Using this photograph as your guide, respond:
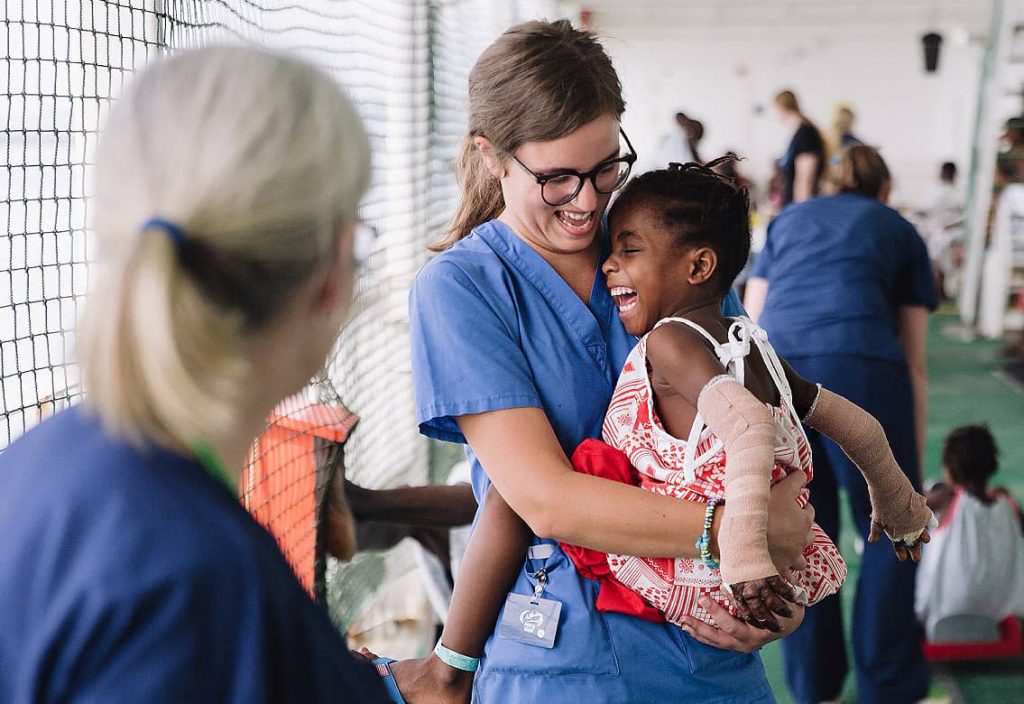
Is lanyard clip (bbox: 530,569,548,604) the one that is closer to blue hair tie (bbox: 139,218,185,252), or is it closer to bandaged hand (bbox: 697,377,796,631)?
bandaged hand (bbox: 697,377,796,631)

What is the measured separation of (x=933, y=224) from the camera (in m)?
12.5

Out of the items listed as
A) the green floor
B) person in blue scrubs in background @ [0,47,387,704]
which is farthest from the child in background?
person in blue scrubs in background @ [0,47,387,704]

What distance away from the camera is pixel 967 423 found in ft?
21.2

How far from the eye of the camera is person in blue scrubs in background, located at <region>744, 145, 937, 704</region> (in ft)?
9.64

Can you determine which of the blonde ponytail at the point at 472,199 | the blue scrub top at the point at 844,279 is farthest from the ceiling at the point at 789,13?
the blonde ponytail at the point at 472,199

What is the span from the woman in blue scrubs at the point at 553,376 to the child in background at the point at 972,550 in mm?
2260

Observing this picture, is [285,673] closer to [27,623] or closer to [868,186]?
[27,623]

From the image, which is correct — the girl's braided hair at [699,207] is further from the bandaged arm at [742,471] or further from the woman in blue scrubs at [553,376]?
the bandaged arm at [742,471]

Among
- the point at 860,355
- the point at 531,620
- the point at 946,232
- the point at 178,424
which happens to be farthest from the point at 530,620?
the point at 946,232

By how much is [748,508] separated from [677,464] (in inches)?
5.3

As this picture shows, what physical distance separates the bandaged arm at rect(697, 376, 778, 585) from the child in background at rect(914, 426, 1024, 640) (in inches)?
93.6

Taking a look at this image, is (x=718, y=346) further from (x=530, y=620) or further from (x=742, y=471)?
(x=530, y=620)

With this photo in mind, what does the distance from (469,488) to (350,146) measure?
1.57 meters

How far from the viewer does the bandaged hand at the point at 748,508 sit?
1.22 metres
